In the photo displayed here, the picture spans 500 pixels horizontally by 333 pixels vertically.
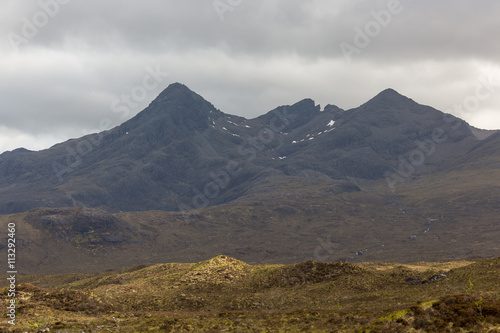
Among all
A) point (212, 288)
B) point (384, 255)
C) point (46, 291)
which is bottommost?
point (384, 255)

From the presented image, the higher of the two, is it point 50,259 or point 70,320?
point 70,320

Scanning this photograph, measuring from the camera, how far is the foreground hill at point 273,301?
33844 mm

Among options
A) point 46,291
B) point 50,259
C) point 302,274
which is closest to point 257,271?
point 302,274

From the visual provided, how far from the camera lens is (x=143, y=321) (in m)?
42.7

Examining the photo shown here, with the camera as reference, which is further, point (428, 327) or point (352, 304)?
point (352, 304)

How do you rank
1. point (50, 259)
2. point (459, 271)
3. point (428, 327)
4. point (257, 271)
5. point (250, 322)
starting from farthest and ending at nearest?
point (50, 259), point (257, 271), point (459, 271), point (250, 322), point (428, 327)

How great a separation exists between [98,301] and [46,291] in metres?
5.83

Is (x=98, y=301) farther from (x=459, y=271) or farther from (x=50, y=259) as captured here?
(x=50, y=259)

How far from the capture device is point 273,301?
55344 mm

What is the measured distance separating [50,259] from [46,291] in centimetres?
16439

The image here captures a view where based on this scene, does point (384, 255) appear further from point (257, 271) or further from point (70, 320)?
point (70, 320)

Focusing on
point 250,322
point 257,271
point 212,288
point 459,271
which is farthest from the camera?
point 257,271

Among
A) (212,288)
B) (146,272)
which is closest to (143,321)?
(212,288)

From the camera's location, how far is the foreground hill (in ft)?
111
